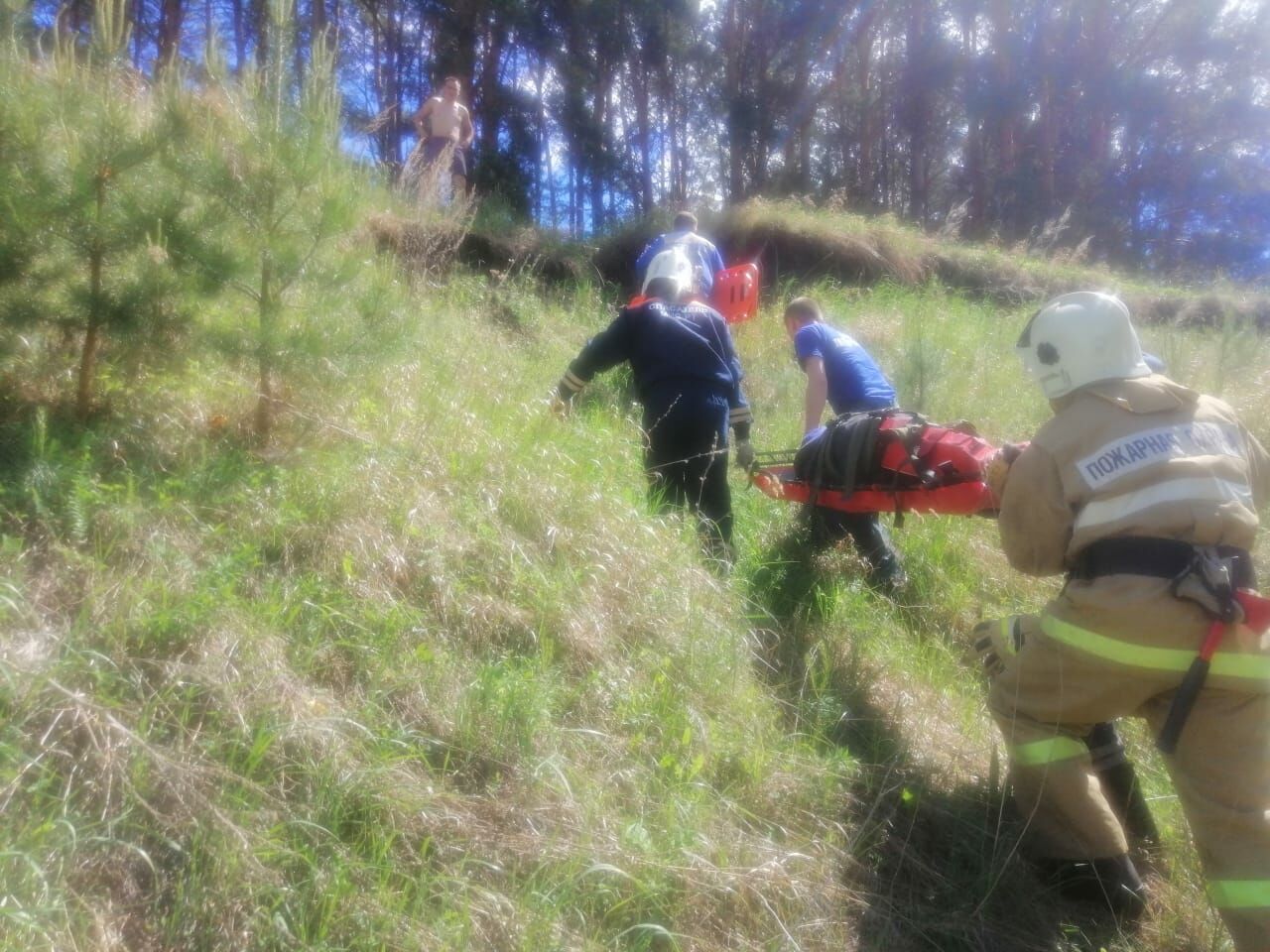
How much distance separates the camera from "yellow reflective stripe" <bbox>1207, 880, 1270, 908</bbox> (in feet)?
7.52

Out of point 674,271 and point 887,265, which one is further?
point 887,265

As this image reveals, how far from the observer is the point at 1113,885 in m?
2.73

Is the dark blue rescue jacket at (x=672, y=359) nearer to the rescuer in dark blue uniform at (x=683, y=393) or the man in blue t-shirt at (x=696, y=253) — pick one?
the rescuer in dark blue uniform at (x=683, y=393)

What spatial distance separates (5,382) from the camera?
3344 millimetres

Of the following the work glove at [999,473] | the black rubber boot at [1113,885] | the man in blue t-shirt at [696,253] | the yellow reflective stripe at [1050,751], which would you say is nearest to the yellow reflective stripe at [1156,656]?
the yellow reflective stripe at [1050,751]

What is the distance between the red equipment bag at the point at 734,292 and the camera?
301 inches

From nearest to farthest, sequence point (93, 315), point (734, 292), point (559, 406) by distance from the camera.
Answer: point (93, 315) → point (559, 406) → point (734, 292)

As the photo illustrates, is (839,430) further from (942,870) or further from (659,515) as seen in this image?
(942,870)

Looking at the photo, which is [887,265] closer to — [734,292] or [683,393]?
[734,292]

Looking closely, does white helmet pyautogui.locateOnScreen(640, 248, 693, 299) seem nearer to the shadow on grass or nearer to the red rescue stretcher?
the shadow on grass

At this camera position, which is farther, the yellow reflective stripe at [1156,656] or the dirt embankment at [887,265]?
the dirt embankment at [887,265]

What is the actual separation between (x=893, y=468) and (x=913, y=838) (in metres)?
1.51

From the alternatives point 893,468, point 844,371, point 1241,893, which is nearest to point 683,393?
point 893,468

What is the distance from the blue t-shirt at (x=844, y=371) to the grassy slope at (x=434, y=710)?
1.27 m
